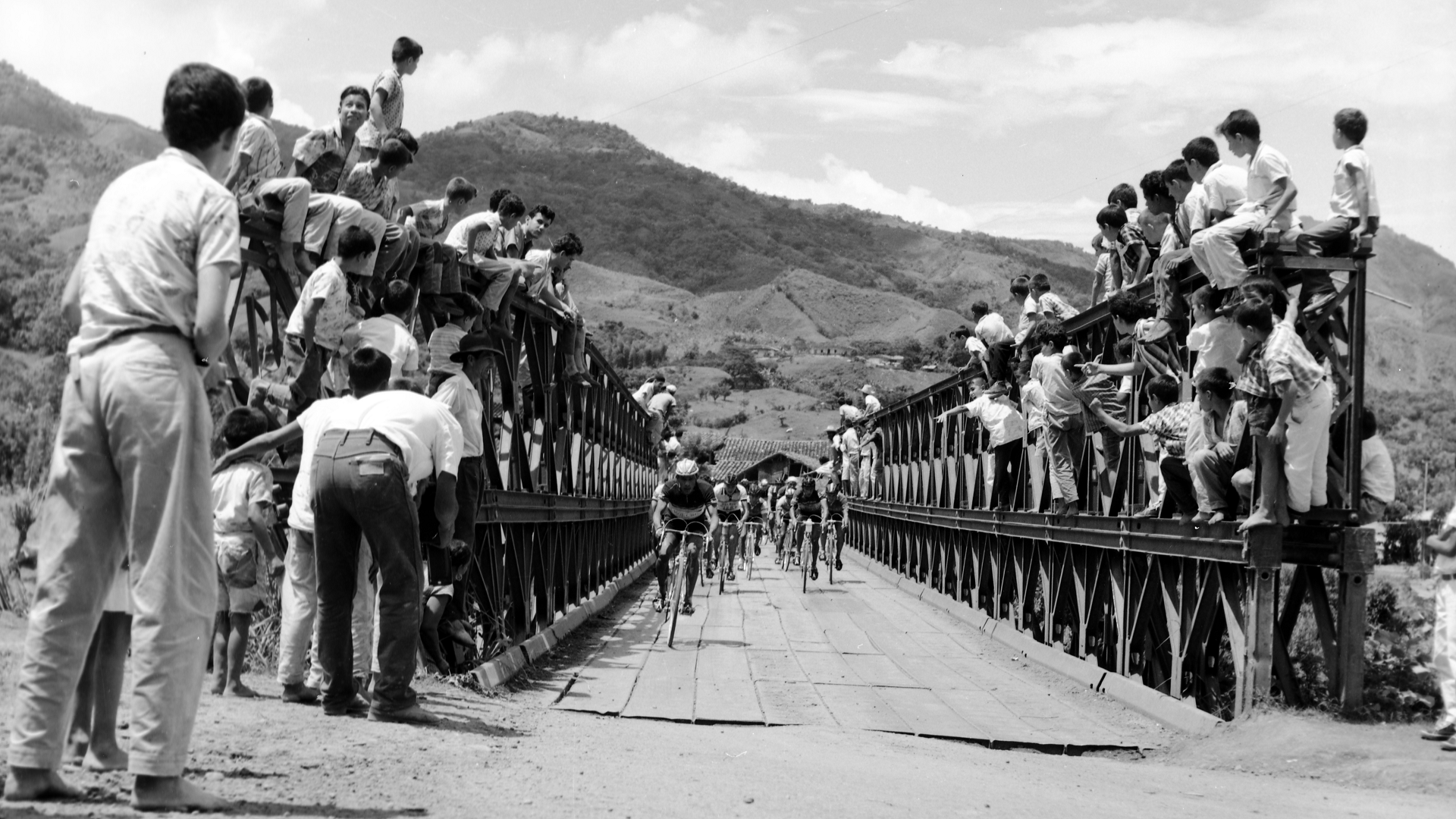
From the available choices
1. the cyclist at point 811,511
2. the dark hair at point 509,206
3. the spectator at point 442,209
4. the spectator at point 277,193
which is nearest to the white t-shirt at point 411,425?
the spectator at point 277,193

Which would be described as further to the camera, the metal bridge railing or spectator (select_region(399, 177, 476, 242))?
spectator (select_region(399, 177, 476, 242))

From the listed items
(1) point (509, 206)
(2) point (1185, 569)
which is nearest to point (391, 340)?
(1) point (509, 206)

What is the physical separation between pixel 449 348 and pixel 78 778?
5.13m

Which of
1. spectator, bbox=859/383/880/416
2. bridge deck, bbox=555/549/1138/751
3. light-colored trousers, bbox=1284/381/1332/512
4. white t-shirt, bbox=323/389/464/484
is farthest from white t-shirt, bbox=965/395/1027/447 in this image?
spectator, bbox=859/383/880/416

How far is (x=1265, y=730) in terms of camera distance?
8.58 m

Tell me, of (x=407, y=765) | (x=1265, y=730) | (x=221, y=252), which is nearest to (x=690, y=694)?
(x=1265, y=730)

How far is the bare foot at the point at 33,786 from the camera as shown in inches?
173

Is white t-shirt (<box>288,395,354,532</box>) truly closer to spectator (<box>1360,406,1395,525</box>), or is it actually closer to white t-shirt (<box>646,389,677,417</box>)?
spectator (<box>1360,406,1395,525</box>)

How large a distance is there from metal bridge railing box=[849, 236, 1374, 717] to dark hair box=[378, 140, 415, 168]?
5862mm

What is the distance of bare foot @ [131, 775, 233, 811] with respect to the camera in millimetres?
4457

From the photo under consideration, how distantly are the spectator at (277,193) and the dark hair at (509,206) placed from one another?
4519mm

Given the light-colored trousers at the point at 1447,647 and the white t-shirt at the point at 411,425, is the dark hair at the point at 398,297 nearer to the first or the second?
the white t-shirt at the point at 411,425

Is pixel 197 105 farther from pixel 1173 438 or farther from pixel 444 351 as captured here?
pixel 1173 438

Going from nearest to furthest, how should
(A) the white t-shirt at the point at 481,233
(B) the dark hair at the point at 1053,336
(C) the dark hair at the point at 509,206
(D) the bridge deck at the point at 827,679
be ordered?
(D) the bridge deck at the point at 827,679
(A) the white t-shirt at the point at 481,233
(C) the dark hair at the point at 509,206
(B) the dark hair at the point at 1053,336
